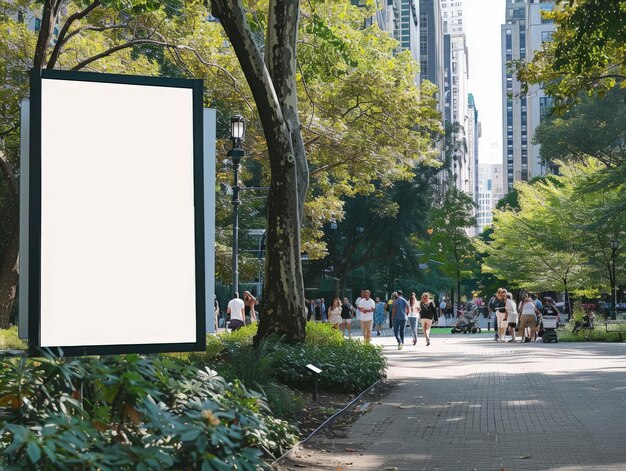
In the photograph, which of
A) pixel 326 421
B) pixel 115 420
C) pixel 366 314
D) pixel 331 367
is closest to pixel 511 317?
Result: pixel 366 314

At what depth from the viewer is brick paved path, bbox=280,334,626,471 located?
8664 millimetres

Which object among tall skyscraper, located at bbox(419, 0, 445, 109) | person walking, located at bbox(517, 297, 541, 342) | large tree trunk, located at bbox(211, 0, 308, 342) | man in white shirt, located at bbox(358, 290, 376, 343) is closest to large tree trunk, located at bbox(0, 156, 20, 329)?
man in white shirt, located at bbox(358, 290, 376, 343)

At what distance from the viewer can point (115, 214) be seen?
26.1 ft

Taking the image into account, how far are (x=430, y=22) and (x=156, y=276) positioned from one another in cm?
19117

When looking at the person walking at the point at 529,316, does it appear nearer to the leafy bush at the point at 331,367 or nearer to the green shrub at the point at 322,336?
the green shrub at the point at 322,336

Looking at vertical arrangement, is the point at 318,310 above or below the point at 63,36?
below

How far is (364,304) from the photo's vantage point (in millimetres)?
28500

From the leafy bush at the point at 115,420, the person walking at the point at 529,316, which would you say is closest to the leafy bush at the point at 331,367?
the leafy bush at the point at 115,420

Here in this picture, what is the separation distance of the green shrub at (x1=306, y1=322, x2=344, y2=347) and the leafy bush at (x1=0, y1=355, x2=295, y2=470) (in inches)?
428

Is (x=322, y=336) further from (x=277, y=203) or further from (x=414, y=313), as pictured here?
(x=414, y=313)

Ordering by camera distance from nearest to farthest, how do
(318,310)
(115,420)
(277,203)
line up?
(115,420), (277,203), (318,310)

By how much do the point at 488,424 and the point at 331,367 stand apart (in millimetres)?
3616

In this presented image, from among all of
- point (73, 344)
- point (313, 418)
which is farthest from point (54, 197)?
point (313, 418)

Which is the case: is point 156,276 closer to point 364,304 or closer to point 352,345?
point 352,345
